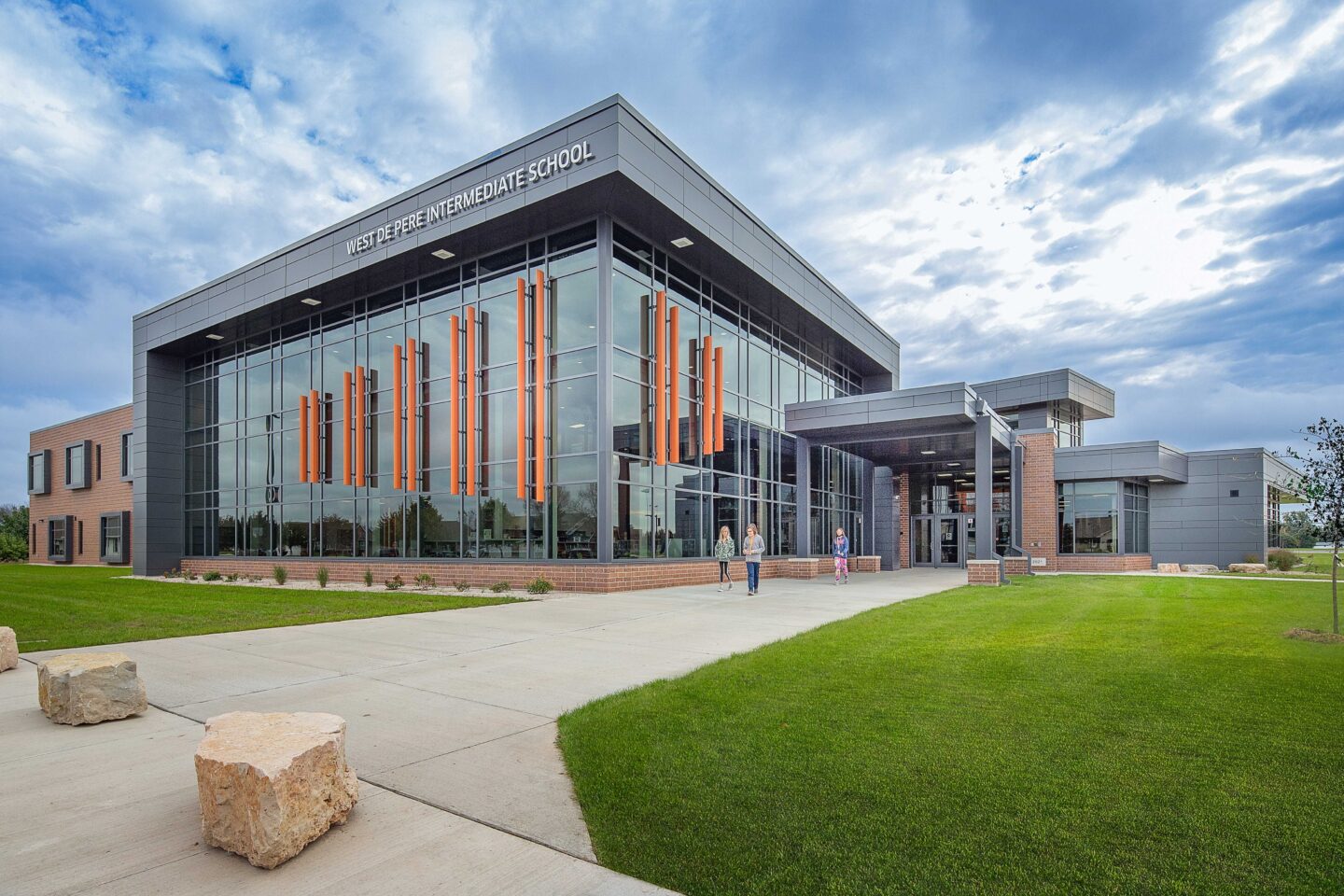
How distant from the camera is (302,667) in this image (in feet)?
29.5

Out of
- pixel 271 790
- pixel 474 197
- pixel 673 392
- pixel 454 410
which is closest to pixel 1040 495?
pixel 673 392

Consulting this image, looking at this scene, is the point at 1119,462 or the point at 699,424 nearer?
the point at 699,424

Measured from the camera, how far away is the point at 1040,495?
33969 mm

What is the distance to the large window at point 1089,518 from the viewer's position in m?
34.4

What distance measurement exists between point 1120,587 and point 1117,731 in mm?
18163

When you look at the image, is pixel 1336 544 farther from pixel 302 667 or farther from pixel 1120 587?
pixel 302 667

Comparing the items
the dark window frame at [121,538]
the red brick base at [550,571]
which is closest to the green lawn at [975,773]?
the red brick base at [550,571]

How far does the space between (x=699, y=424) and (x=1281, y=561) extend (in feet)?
86.1

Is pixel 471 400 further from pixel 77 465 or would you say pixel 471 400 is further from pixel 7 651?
pixel 77 465

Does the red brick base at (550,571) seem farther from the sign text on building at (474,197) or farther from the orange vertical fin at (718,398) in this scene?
the sign text on building at (474,197)

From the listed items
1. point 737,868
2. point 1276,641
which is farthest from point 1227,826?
point 1276,641

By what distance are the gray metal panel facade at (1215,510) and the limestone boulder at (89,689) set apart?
136 feet

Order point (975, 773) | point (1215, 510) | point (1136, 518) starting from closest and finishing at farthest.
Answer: point (975, 773) → point (1136, 518) → point (1215, 510)

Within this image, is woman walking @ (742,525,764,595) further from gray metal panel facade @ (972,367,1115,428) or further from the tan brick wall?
the tan brick wall
